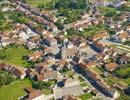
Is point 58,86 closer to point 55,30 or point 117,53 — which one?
point 117,53

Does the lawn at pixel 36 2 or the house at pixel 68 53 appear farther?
the lawn at pixel 36 2

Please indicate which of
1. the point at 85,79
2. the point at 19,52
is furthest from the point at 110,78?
the point at 19,52

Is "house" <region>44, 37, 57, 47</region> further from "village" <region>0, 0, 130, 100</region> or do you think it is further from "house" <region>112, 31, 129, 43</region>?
"house" <region>112, 31, 129, 43</region>

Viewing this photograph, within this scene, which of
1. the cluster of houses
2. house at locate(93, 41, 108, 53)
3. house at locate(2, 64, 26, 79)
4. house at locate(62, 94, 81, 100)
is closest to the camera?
house at locate(62, 94, 81, 100)

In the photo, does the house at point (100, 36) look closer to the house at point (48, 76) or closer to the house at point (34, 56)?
the house at point (34, 56)

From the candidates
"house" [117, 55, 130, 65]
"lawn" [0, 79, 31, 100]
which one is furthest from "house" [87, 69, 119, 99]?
"lawn" [0, 79, 31, 100]

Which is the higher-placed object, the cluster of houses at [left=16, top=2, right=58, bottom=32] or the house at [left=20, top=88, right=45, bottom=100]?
the cluster of houses at [left=16, top=2, right=58, bottom=32]

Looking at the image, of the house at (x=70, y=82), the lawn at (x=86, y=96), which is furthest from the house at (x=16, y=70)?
the lawn at (x=86, y=96)
